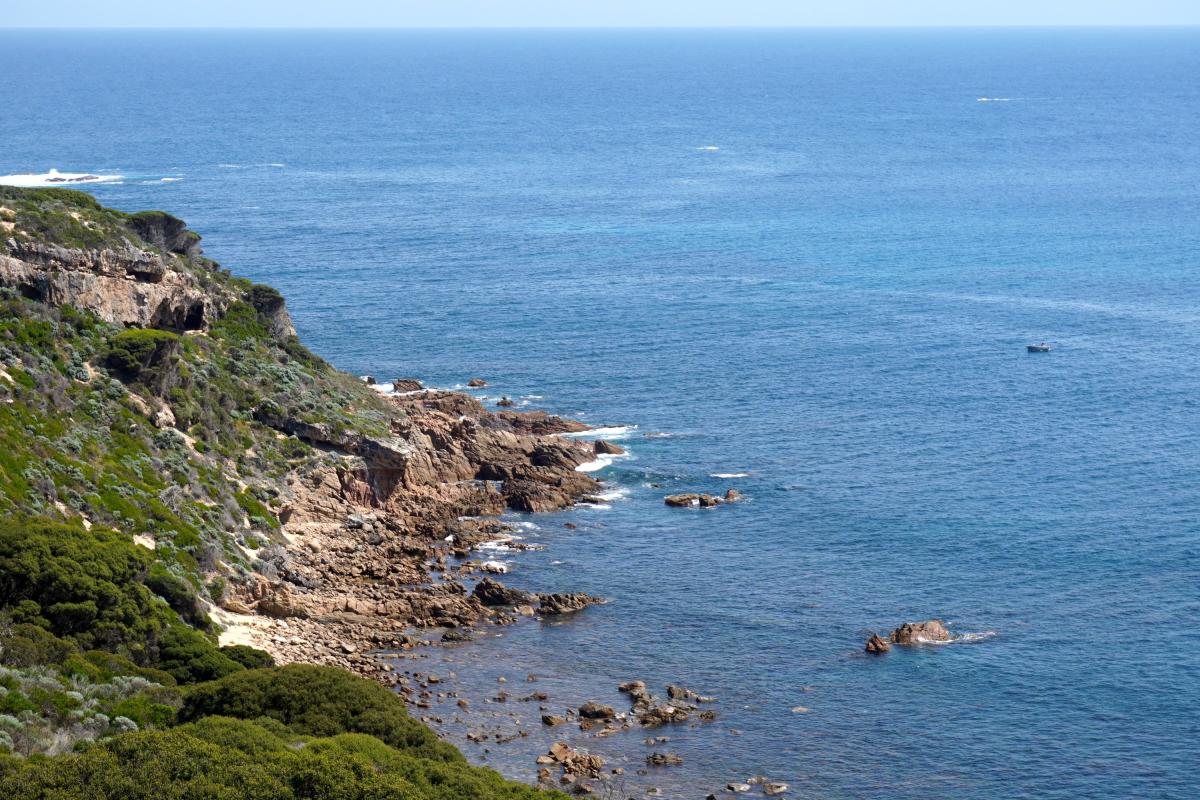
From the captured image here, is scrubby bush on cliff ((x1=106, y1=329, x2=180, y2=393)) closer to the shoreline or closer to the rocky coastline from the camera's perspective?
the rocky coastline

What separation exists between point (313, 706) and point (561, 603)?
81.6ft

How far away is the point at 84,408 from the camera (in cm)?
7744

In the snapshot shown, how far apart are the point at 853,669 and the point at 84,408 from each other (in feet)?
131

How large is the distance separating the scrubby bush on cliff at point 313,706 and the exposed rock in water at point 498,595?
21.7 metres

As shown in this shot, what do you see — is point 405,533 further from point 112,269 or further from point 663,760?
point 663,760

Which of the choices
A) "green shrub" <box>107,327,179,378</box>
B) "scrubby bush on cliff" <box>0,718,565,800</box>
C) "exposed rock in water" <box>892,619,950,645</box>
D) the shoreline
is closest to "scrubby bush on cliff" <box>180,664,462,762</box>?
"scrubby bush on cliff" <box>0,718,565,800</box>

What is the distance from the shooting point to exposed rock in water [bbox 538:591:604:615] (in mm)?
76688

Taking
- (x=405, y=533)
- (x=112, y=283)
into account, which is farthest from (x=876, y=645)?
(x=112, y=283)

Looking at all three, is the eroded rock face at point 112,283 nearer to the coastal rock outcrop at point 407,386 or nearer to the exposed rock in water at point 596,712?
the coastal rock outcrop at point 407,386

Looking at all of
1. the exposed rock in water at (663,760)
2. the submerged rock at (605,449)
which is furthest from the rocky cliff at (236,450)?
the exposed rock in water at (663,760)

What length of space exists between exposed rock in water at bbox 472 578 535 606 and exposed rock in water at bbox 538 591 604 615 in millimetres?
784

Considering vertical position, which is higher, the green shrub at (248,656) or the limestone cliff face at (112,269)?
the limestone cliff face at (112,269)

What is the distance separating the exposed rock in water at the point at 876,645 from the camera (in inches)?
2847

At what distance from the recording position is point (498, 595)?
77.0 metres
